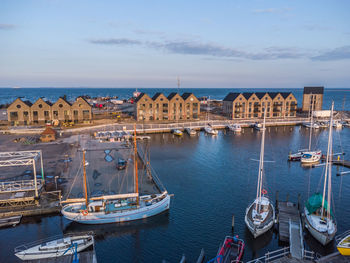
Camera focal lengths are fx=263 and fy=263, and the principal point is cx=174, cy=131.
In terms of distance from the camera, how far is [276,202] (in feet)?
120

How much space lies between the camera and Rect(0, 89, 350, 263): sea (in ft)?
91.5

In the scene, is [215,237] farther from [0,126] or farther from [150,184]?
[0,126]

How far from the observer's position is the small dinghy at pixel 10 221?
30766 mm

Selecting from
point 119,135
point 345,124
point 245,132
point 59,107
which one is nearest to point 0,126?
point 59,107

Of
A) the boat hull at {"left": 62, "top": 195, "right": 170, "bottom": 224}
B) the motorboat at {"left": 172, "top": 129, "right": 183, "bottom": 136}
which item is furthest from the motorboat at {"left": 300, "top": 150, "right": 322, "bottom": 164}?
the boat hull at {"left": 62, "top": 195, "right": 170, "bottom": 224}

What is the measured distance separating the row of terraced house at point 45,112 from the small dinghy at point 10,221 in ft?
190

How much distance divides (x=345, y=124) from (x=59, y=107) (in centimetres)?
10173

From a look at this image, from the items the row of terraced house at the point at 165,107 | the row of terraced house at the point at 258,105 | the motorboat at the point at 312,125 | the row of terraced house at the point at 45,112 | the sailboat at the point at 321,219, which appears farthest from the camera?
the row of terraced house at the point at 258,105

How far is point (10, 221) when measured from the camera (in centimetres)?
3109

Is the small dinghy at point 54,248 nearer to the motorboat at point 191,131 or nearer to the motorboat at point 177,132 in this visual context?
the motorboat at point 177,132

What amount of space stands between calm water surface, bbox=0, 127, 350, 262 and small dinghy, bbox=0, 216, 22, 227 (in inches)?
33.3

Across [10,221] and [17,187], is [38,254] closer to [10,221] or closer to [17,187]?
[10,221]

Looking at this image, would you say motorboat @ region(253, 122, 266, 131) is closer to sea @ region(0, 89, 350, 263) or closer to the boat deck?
sea @ region(0, 89, 350, 263)

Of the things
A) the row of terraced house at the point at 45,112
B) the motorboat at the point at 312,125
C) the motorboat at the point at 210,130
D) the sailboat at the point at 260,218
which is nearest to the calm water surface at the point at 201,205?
the sailboat at the point at 260,218
